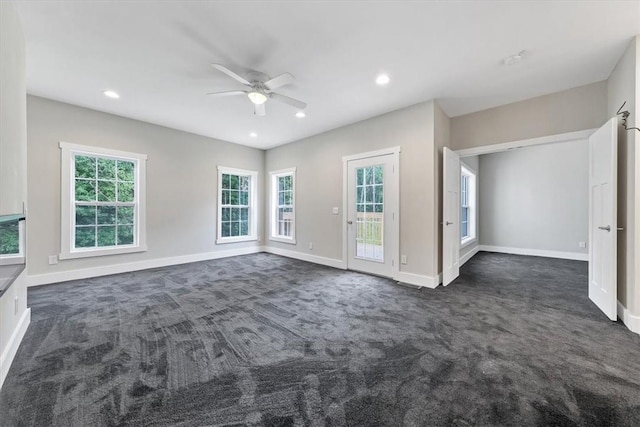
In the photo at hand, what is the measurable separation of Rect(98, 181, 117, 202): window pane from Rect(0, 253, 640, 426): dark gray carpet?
1.57m

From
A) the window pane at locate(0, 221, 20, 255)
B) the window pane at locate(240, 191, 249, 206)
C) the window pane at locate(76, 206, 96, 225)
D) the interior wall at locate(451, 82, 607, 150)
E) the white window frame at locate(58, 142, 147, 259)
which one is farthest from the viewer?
the window pane at locate(240, 191, 249, 206)

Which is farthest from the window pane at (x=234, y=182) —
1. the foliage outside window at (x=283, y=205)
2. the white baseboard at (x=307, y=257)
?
the white baseboard at (x=307, y=257)

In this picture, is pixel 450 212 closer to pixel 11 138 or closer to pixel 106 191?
pixel 11 138

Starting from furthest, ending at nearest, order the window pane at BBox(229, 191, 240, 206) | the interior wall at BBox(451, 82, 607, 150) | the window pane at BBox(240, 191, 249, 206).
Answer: the window pane at BBox(240, 191, 249, 206) → the window pane at BBox(229, 191, 240, 206) → the interior wall at BBox(451, 82, 607, 150)

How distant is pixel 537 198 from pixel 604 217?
13.7 feet

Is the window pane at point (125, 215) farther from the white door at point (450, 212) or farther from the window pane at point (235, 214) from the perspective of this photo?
the white door at point (450, 212)

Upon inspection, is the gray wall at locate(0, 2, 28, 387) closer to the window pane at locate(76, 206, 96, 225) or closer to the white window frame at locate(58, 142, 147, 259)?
the white window frame at locate(58, 142, 147, 259)

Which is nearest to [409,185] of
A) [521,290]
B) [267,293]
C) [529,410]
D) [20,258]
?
[521,290]

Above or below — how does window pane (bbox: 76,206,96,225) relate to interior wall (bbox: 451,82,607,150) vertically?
below

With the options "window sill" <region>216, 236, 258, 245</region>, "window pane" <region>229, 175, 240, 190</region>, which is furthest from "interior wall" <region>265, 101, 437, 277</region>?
"window pane" <region>229, 175, 240, 190</region>

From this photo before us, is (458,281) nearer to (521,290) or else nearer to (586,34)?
(521,290)

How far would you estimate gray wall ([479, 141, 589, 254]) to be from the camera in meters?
5.68

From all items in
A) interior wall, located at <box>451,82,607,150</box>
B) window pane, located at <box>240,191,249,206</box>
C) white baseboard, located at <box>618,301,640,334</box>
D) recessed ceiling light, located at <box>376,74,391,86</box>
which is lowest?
white baseboard, located at <box>618,301,640,334</box>

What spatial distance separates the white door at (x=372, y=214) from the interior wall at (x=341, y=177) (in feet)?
0.59
